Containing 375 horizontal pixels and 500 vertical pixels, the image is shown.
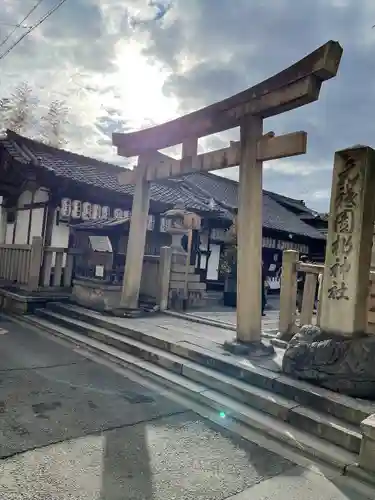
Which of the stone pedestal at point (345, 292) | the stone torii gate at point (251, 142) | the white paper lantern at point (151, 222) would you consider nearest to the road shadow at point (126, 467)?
the stone pedestal at point (345, 292)

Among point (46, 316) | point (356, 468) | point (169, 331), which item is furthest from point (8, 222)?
point (356, 468)

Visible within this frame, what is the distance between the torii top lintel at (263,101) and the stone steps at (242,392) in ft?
13.1

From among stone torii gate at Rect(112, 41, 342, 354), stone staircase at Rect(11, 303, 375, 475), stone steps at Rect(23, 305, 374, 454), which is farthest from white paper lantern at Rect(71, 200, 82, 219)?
stone staircase at Rect(11, 303, 375, 475)

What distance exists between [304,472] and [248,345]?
269 centimetres

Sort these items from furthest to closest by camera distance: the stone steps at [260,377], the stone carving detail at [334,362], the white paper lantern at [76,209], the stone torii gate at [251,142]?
the white paper lantern at [76,209], the stone torii gate at [251,142], the stone carving detail at [334,362], the stone steps at [260,377]

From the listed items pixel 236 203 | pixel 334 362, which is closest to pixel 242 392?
pixel 334 362

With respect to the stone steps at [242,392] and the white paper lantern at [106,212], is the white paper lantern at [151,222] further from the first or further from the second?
the stone steps at [242,392]

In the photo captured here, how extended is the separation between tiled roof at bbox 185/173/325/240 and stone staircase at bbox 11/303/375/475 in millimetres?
11896

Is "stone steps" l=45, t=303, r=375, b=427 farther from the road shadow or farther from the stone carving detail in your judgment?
the road shadow

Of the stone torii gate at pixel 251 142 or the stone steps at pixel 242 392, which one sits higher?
the stone torii gate at pixel 251 142

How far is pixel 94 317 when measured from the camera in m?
8.26

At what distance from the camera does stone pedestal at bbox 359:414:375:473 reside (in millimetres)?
3314

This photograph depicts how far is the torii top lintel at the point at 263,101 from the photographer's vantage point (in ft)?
17.5

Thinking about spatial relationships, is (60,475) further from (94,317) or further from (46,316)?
(46,316)
